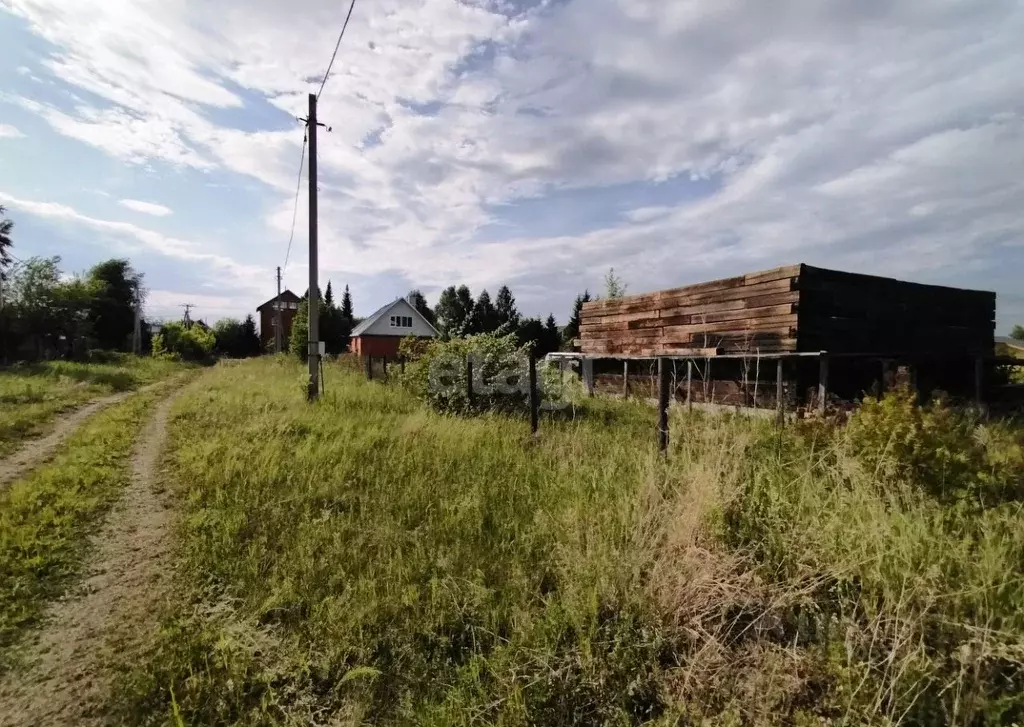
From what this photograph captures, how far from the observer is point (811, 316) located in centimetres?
1075

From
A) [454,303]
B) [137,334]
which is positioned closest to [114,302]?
[137,334]

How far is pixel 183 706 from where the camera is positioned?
2609mm

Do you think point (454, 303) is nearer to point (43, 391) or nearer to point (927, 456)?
point (43, 391)

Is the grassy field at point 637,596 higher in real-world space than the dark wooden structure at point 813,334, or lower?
lower

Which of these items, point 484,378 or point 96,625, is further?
point 484,378

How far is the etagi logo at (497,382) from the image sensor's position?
34.4 ft

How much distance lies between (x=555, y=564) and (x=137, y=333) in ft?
154

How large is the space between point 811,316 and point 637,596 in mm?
10038

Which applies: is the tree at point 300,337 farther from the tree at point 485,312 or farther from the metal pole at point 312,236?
the metal pole at point 312,236

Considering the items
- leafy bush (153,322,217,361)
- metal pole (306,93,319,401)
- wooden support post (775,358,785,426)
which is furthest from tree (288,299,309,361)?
wooden support post (775,358,785,426)

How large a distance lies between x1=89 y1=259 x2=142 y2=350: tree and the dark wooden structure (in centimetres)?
4203

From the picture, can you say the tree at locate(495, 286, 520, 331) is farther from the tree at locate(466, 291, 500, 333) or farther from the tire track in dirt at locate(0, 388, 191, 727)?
the tire track in dirt at locate(0, 388, 191, 727)

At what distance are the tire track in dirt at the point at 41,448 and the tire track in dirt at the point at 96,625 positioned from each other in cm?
262

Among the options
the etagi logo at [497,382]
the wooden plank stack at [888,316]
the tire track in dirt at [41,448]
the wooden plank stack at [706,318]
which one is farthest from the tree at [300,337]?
the wooden plank stack at [888,316]
